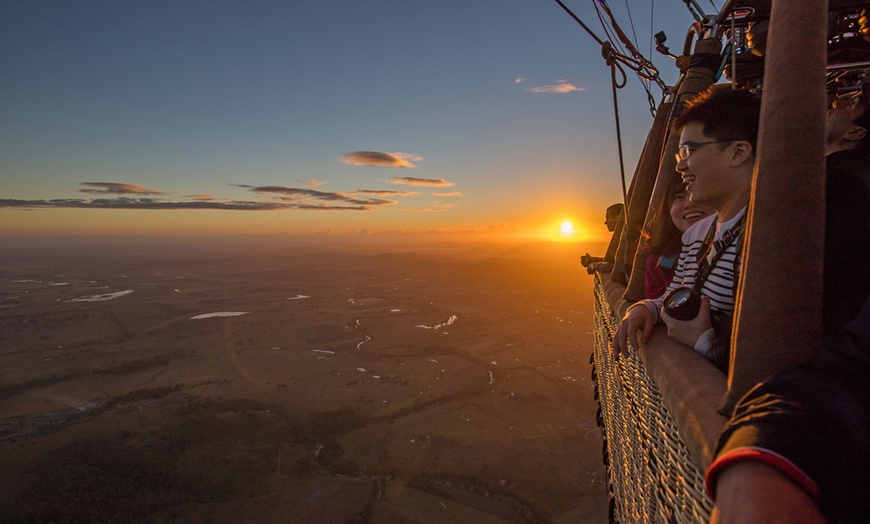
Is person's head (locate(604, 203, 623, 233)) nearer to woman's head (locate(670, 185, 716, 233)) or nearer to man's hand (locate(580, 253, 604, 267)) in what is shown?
man's hand (locate(580, 253, 604, 267))

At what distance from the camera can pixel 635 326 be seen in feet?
5.34

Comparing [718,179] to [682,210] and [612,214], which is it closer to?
[682,210]

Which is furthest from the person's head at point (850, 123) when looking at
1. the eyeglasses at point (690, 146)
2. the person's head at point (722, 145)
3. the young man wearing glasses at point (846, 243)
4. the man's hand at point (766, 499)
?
the man's hand at point (766, 499)

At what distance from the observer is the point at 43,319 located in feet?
246

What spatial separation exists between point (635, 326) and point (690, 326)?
232mm

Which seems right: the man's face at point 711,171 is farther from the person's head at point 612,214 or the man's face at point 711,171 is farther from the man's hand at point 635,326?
the person's head at point 612,214

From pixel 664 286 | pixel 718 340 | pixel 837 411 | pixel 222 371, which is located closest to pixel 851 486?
pixel 837 411

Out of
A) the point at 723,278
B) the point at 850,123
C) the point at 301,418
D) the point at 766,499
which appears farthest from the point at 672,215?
the point at 301,418

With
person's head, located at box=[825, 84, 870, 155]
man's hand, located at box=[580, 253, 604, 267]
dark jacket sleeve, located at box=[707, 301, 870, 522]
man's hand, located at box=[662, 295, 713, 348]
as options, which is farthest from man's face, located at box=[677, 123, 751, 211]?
man's hand, located at box=[580, 253, 604, 267]

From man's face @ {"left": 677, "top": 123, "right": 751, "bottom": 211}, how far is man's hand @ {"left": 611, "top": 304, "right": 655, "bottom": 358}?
65cm

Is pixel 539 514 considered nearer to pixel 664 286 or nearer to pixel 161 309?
pixel 664 286

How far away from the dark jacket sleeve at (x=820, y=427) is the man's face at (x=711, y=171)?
1.14m

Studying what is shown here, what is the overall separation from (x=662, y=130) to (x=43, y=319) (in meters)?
105

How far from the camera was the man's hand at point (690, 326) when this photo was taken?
4.54 ft
